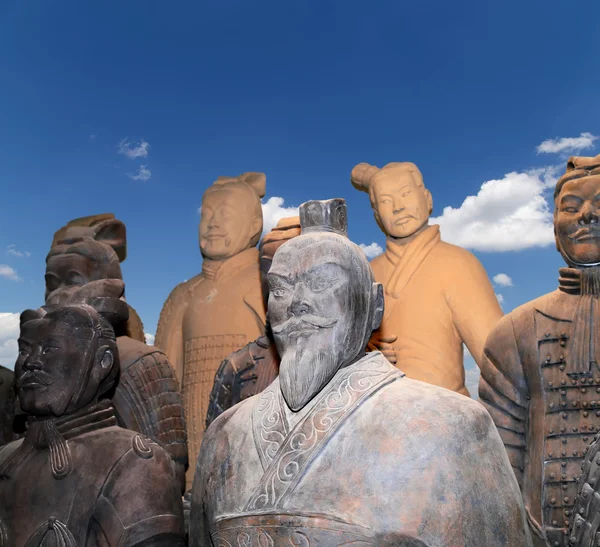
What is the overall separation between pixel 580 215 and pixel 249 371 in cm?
193

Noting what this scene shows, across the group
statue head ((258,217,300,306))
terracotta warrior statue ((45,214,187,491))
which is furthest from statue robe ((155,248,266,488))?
statue head ((258,217,300,306))

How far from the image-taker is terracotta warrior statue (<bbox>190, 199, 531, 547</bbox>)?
2117 millimetres

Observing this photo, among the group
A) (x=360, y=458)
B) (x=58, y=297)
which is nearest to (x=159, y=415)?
(x=58, y=297)

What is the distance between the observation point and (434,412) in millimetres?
2240

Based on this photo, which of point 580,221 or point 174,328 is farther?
point 174,328

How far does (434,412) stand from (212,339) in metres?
3.60

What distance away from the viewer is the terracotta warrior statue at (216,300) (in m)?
5.59

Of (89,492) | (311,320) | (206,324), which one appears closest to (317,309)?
(311,320)

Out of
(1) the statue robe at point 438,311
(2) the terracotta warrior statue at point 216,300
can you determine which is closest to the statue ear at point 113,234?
(2) the terracotta warrior statue at point 216,300

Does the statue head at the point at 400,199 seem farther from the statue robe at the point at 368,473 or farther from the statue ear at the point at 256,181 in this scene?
the statue robe at the point at 368,473

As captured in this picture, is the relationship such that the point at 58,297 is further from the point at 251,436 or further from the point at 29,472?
the point at 251,436

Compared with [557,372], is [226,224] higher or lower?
higher

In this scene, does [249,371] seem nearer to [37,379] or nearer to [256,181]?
[37,379]

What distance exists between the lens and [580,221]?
11.7ft
